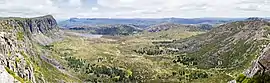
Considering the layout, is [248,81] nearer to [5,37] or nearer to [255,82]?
[255,82]

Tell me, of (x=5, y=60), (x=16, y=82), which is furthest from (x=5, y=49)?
(x=16, y=82)

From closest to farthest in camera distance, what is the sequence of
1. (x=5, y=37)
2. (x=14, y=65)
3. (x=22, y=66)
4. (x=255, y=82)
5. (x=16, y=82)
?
(x=255, y=82)
(x=16, y=82)
(x=14, y=65)
(x=22, y=66)
(x=5, y=37)

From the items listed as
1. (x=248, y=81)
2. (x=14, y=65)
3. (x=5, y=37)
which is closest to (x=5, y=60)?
(x=14, y=65)

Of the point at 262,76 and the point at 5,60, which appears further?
the point at 5,60

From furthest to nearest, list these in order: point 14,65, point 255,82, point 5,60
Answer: point 14,65, point 5,60, point 255,82

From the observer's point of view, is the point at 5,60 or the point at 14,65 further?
the point at 14,65

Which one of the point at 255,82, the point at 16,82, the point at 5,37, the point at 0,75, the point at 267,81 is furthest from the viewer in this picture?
the point at 5,37

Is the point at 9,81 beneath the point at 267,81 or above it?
beneath

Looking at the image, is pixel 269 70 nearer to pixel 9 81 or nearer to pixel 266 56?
pixel 266 56

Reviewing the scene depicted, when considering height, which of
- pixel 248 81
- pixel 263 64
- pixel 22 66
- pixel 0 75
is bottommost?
pixel 22 66
